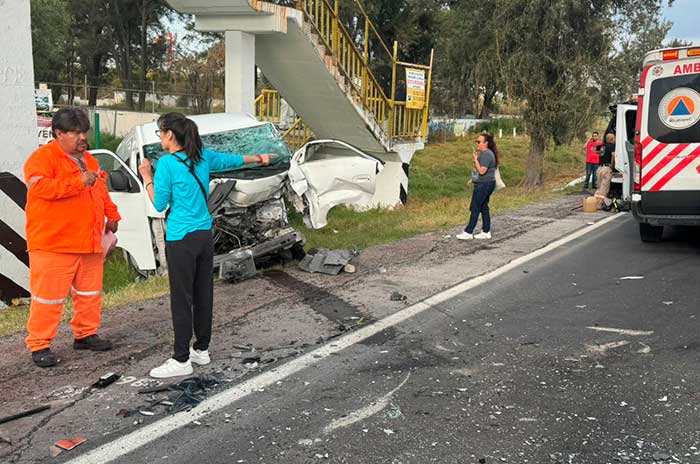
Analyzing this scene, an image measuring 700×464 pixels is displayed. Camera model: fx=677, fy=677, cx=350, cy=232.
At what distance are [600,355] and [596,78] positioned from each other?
52.3 feet

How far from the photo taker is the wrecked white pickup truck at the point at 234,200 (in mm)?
7434

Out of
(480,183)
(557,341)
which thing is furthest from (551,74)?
(557,341)

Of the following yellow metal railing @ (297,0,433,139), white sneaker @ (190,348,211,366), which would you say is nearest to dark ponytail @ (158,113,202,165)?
white sneaker @ (190,348,211,366)

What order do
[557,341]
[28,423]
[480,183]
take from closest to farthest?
[28,423] → [557,341] → [480,183]

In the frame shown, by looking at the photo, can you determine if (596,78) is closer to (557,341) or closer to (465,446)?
(557,341)

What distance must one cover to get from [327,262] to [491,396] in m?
3.78

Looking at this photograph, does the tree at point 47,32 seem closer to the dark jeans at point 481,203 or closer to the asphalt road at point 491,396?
the dark jeans at point 481,203

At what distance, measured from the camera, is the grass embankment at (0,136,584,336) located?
23.1ft

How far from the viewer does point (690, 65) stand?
8656mm

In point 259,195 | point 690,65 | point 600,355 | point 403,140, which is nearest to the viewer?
point 600,355

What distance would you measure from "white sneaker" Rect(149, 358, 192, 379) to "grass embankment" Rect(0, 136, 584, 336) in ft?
6.23

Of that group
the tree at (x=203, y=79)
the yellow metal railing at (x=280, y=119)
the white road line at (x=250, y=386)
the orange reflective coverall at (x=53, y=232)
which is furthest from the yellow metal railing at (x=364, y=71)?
the tree at (x=203, y=79)

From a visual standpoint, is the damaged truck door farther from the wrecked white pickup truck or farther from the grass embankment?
the grass embankment

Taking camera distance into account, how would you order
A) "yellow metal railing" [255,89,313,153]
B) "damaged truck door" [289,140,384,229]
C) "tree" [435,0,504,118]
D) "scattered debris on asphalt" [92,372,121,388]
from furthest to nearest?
1. "tree" [435,0,504,118]
2. "yellow metal railing" [255,89,313,153]
3. "damaged truck door" [289,140,384,229]
4. "scattered debris on asphalt" [92,372,121,388]
